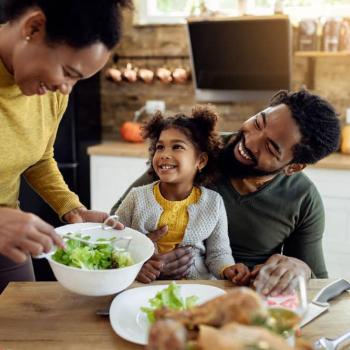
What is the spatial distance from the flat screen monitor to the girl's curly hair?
1.64 m

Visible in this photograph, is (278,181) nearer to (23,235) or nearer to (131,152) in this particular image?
(23,235)

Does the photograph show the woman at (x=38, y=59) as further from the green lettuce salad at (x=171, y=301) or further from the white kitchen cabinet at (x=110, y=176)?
the white kitchen cabinet at (x=110, y=176)

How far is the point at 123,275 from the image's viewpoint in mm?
1101

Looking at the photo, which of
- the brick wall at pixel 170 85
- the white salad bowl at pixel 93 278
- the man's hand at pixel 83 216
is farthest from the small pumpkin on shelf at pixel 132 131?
the white salad bowl at pixel 93 278

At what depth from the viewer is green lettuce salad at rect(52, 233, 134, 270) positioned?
3.73 feet

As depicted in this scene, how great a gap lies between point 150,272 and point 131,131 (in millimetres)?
2397

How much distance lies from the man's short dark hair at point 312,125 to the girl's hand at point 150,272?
23.4 inches

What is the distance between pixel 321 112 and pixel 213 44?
6.19ft

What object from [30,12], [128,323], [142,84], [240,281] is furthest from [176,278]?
[142,84]

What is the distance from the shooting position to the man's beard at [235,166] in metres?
1.70

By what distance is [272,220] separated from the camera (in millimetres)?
1727

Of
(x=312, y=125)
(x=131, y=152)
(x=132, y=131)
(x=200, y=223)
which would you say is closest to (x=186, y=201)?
(x=200, y=223)

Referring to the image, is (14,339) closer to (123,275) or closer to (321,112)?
(123,275)

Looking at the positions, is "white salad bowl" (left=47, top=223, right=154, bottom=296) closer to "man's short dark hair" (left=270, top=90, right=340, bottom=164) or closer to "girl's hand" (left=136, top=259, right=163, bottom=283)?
"girl's hand" (left=136, top=259, right=163, bottom=283)
